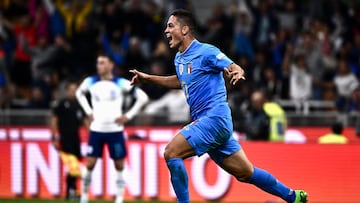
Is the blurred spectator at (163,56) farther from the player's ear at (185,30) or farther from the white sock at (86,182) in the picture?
the player's ear at (185,30)

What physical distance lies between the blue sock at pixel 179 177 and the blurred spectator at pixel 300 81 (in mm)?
10248

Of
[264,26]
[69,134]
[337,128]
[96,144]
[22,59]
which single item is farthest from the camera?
[22,59]

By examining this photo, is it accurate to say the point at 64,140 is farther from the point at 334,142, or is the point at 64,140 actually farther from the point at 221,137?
the point at 221,137

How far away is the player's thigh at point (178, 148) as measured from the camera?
428 inches

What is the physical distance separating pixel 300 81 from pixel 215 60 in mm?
10217

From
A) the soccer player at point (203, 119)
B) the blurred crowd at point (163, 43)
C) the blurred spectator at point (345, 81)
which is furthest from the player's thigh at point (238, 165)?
the blurred spectator at point (345, 81)

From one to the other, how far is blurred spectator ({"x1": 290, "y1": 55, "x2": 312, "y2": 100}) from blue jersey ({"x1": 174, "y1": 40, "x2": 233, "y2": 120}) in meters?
9.82

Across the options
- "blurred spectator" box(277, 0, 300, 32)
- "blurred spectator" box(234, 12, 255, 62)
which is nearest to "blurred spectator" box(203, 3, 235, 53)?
"blurred spectator" box(234, 12, 255, 62)

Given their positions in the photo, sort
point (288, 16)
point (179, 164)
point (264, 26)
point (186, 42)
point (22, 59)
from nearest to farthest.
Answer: point (179, 164), point (186, 42), point (264, 26), point (22, 59), point (288, 16)

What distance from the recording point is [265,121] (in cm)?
1773

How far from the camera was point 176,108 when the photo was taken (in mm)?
20625

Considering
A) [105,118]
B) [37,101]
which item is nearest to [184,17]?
[105,118]

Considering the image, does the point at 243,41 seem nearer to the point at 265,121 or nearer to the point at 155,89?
the point at 155,89

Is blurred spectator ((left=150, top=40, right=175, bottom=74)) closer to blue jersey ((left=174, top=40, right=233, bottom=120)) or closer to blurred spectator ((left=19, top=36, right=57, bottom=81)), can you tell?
blurred spectator ((left=19, top=36, right=57, bottom=81))
